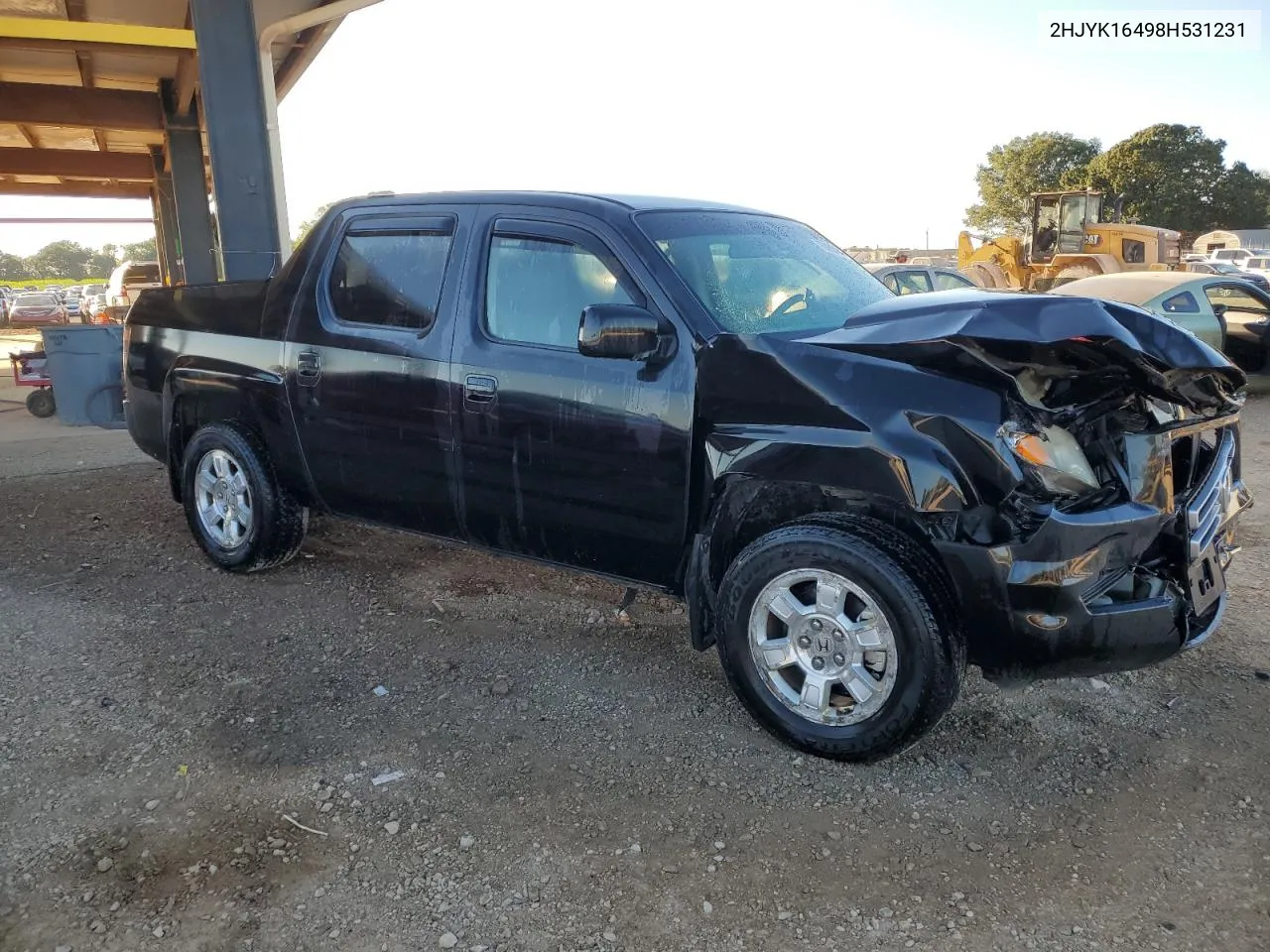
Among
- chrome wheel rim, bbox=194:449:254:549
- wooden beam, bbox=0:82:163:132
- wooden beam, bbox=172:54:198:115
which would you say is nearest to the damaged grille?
chrome wheel rim, bbox=194:449:254:549

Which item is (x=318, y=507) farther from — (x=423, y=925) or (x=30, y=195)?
(x=30, y=195)

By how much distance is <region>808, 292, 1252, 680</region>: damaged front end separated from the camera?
2.73 metres

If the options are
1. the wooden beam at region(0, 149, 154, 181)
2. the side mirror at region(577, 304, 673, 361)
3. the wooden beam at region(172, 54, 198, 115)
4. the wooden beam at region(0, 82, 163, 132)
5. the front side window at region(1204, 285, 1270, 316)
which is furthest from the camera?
the wooden beam at region(0, 149, 154, 181)

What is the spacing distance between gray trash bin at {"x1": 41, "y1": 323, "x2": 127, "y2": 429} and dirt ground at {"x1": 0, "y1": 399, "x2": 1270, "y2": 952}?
588 cm

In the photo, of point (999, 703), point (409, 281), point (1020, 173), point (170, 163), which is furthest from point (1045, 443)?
point (1020, 173)

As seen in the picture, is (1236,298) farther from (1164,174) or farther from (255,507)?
(1164,174)

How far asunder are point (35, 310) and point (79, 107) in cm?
1883

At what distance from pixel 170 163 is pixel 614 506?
1661cm

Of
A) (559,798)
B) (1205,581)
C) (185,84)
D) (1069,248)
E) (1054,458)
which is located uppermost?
(185,84)

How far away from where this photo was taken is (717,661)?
12.9ft

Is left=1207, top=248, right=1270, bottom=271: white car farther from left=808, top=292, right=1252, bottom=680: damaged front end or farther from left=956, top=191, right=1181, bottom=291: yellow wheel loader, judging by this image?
left=808, top=292, right=1252, bottom=680: damaged front end

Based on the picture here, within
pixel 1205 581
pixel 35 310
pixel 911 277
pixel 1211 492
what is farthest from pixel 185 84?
pixel 35 310

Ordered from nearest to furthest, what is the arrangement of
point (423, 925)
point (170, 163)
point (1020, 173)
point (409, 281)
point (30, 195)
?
1. point (423, 925)
2. point (409, 281)
3. point (170, 163)
4. point (30, 195)
5. point (1020, 173)

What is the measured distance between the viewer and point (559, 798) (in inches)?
116
